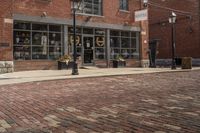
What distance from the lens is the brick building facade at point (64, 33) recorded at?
81.7ft

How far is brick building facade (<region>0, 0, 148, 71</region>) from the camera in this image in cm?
2489

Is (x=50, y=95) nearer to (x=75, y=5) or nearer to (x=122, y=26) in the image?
(x=75, y=5)

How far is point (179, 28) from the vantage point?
4047 cm

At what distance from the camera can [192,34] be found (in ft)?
127

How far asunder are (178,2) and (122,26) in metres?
11.2

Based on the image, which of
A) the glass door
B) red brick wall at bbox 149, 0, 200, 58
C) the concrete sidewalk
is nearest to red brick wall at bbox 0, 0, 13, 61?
the concrete sidewalk

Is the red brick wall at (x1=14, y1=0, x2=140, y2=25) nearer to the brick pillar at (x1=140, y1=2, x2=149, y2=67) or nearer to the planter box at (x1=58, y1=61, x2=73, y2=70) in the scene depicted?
the brick pillar at (x1=140, y1=2, x2=149, y2=67)

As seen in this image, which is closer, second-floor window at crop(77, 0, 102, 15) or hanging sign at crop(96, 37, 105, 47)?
second-floor window at crop(77, 0, 102, 15)

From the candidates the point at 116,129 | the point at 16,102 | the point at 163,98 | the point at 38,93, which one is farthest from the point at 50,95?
the point at 116,129

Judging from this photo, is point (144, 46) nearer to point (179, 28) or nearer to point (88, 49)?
point (88, 49)

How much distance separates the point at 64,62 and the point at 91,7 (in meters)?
5.63

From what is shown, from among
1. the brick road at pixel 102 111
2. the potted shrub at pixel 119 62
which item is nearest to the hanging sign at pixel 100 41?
the potted shrub at pixel 119 62

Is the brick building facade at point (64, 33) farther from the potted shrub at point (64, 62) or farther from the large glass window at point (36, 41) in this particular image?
the potted shrub at point (64, 62)

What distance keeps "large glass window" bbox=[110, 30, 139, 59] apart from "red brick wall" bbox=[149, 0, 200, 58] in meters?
7.86
